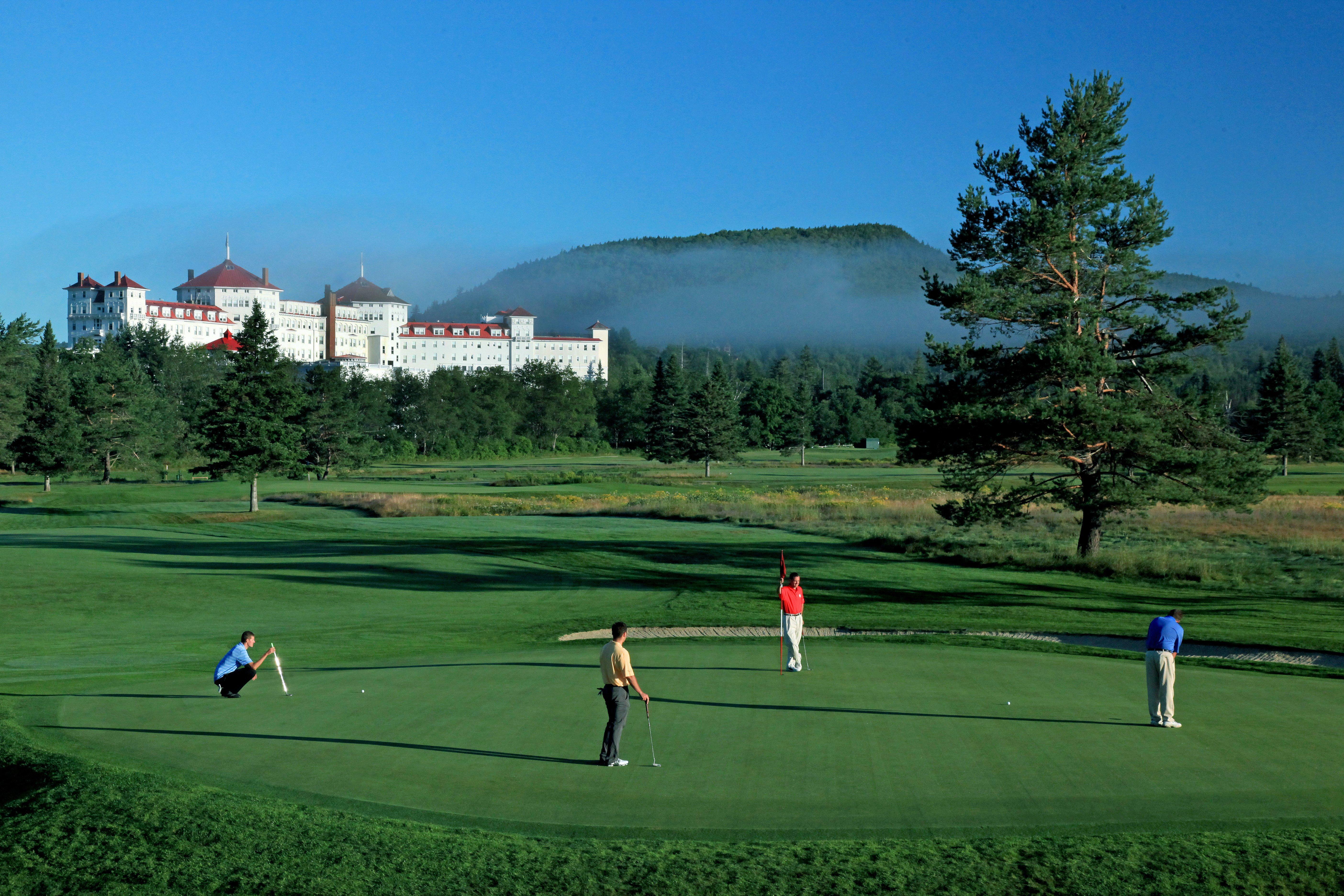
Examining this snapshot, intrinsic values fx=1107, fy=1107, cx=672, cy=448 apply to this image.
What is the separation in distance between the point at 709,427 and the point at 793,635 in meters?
87.1

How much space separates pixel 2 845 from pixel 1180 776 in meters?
9.82

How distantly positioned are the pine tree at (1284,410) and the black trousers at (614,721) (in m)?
102

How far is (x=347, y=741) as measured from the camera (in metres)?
11.5

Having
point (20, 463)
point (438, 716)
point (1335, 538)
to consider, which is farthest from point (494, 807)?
point (20, 463)

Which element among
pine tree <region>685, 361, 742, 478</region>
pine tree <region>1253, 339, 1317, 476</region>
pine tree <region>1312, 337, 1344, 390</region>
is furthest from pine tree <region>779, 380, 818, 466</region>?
pine tree <region>1312, 337, 1344, 390</region>

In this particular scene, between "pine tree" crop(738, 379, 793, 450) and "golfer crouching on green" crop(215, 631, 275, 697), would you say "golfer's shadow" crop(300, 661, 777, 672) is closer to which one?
"golfer crouching on green" crop(215, 631, 275, 697)

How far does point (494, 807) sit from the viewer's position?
9.23 m

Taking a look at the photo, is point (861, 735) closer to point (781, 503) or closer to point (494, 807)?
point (494, 807)

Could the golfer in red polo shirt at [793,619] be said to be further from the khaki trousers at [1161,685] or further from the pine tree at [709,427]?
the pine tree at [709,427]

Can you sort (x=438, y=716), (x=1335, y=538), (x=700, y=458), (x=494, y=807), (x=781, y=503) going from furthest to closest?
(x=700, y=458) < (x=781, y=503) < (x=1335, y=538) < (x=438, y=716) < (x=494, y=807)

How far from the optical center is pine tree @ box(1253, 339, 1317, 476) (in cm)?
9831

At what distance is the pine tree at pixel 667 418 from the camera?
10469cm

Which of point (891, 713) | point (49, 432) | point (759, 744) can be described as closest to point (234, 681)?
point (759, 744)

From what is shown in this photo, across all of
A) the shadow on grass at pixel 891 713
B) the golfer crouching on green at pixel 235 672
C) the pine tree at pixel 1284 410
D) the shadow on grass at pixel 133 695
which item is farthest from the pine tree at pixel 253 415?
the pine tree at pixel 1284 410
